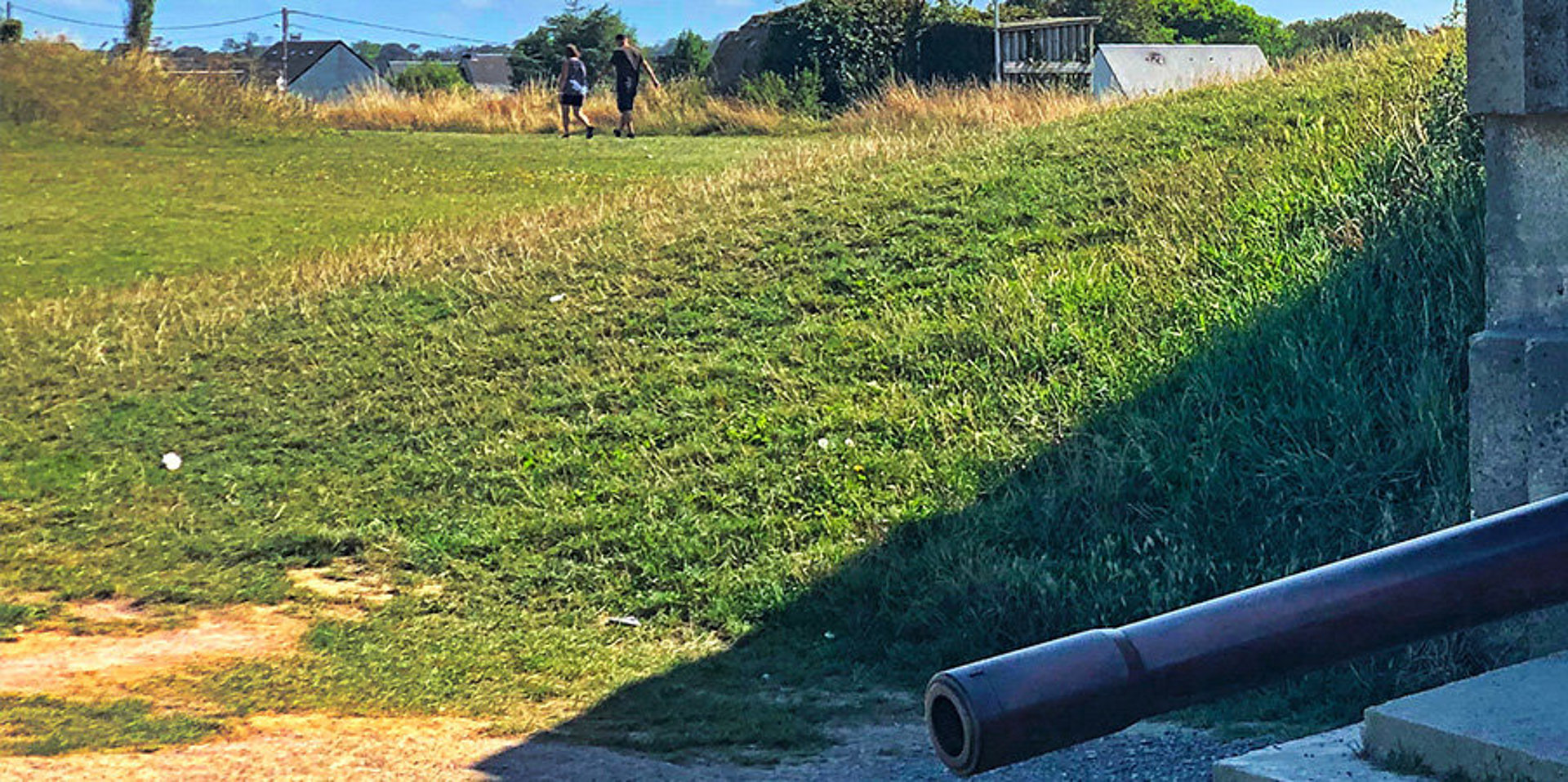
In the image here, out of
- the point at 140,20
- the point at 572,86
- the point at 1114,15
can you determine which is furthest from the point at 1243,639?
the point at 1114,15

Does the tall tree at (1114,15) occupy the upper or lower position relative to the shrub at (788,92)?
upper

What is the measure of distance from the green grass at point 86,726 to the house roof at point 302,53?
9854 cm

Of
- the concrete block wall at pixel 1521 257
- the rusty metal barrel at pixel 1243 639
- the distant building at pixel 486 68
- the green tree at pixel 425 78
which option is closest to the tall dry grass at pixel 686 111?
the concrete block wall at pixel 1521 257

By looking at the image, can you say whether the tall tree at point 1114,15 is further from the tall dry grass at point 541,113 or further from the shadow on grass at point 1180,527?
the shadow on grass at point 1180,527

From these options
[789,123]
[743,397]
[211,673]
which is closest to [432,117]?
[789,123]

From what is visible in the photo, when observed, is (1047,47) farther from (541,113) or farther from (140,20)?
(140,20)

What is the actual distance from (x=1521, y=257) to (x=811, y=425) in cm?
387

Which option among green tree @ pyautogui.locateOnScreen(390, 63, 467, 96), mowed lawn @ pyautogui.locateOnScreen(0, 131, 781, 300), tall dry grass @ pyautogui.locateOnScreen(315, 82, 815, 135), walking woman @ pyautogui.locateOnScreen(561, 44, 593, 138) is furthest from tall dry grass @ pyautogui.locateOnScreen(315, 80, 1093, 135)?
green tree @ pyautogui.locateOnScreen(390, 63, 467, 96)

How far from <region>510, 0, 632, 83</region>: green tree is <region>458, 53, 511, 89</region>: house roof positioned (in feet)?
160

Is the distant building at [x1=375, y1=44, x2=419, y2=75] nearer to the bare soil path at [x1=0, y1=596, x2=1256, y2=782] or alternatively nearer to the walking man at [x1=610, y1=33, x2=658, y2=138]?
the walking man at [x1=610, y1=33, x2=658, y2=138]

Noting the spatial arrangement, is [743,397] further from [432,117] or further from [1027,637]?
[432,117]

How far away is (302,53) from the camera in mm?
105062

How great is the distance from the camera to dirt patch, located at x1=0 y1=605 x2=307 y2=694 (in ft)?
21.1

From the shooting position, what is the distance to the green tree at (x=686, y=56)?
47.9m
